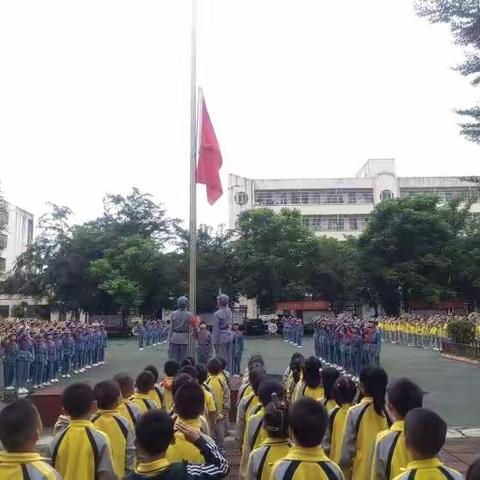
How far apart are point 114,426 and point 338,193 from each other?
4945cm

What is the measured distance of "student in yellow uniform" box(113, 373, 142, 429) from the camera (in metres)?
4.43

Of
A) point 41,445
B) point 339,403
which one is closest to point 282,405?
point 339,403

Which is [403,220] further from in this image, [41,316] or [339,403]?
[339,403]

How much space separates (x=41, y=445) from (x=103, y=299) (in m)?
32.0

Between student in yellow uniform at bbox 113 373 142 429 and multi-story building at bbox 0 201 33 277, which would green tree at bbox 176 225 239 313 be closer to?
multi-story building at bbox 0 201 33 277

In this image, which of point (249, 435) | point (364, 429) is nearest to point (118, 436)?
point (249, 435)

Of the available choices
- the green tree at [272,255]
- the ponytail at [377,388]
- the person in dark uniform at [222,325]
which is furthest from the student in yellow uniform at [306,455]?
the green tree at [272,255]

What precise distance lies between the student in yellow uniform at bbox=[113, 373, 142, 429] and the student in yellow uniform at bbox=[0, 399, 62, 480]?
1503 mm

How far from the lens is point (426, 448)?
2.65 metres

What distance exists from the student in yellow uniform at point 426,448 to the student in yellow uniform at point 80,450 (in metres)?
1.77

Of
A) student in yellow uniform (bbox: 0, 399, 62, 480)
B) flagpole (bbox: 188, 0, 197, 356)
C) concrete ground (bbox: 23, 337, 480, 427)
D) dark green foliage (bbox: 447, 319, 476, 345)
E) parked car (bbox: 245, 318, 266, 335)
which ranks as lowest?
concrete ground (bbox: 23, 337, 480, 427)

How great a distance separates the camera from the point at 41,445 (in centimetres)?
714

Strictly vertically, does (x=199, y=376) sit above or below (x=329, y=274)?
below

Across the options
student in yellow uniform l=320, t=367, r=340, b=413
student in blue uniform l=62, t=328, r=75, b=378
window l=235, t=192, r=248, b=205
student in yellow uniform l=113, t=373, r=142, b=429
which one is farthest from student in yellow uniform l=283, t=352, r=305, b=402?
window l=235, t=192, r=248, b=205
